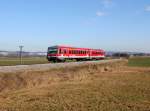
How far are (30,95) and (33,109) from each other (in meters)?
4.72

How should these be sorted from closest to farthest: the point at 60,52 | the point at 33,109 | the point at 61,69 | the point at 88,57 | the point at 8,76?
the point at 33,109, the point at 8,76, the point at 61,69, the point at 60,52, the point at 88,57

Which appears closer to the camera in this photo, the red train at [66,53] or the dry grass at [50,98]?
the dry grass at [50,98]

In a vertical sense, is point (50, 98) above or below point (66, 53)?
below

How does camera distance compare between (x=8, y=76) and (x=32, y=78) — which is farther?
(x=32, y=78)

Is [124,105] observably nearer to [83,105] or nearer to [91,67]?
[83,105]

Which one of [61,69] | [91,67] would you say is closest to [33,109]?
[61,69]

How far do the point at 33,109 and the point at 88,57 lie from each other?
53.1 metres

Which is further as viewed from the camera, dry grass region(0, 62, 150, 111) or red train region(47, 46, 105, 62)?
red train region(47, 46, 105, 62)

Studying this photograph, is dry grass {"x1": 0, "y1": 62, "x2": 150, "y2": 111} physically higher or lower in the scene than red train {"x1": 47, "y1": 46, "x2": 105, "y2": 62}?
lower

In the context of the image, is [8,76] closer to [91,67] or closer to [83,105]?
[83,105]

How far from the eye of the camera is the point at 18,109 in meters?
16.0

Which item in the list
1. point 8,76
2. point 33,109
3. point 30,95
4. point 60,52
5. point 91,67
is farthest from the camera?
point 60,52

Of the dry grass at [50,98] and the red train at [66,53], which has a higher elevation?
the red train at [66,53]

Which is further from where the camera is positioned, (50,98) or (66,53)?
(66,53)
